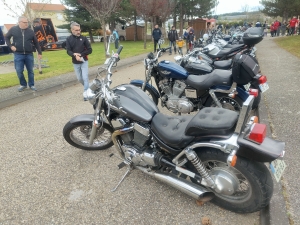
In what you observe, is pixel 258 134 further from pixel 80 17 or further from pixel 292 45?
pixel 80 17

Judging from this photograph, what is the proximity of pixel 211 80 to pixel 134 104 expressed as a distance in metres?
1.86

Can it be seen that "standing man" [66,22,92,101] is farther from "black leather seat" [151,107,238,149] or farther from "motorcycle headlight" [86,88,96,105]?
"black leather seat" [151,107,238,149]

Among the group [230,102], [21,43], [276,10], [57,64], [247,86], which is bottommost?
[57,64]

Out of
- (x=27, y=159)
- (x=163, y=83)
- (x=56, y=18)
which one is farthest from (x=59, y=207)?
(x=56, y=18)

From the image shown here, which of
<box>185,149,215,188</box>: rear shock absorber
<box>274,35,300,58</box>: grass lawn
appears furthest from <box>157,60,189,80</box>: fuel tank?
<box>274,35,300,58</box>: grass lawn

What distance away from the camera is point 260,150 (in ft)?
5.74

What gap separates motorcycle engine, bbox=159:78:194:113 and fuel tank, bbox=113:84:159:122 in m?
1.68

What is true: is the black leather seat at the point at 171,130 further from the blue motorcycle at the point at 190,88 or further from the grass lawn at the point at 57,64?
the grass lawn at the point at 57,64

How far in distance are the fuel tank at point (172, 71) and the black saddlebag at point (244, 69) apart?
2.98 feet

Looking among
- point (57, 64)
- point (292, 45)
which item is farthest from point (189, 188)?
point (292, 45)

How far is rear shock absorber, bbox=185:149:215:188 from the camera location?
199 centimetres

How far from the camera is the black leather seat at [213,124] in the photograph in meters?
1.87

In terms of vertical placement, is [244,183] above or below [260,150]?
below

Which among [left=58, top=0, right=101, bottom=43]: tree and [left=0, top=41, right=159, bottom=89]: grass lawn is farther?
[left=58, top=0, right=101, bottom=43]: tree
